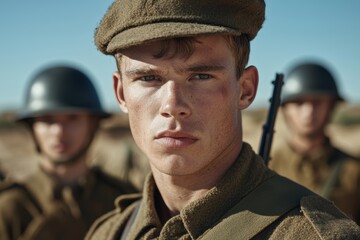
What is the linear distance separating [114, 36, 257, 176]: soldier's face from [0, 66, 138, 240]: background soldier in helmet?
11.5ft

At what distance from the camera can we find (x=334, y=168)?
7.41m

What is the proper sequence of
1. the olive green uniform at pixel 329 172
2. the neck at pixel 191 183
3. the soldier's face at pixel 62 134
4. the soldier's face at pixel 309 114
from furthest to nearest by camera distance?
the soldier's face at pixel 309 114, the olive green uniform at pixel 329 172, the soldier's face at pixel 62 134, the neck at pixel 191 183

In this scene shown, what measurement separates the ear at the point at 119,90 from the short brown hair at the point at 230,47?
0.17 metres

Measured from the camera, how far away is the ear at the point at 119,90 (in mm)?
2873

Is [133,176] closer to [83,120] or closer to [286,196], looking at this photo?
[83,120]

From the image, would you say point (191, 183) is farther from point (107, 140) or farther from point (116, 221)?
point (107, 140)

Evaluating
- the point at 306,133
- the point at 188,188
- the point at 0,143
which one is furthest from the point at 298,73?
the point at 0,143

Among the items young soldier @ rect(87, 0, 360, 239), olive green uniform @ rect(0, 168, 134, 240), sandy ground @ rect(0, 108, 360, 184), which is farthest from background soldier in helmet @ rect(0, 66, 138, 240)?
sandy ground @ rect(0, 108, 360, 184)

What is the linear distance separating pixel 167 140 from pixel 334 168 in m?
5.43

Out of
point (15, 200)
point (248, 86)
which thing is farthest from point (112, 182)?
point (248, 86)

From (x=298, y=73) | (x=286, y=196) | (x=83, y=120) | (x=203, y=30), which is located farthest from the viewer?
(x=298, y=73)

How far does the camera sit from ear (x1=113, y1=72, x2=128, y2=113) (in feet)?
9.43

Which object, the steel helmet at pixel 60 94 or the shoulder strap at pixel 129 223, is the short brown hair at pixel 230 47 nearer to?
the shoulder strap at pixel 129 223

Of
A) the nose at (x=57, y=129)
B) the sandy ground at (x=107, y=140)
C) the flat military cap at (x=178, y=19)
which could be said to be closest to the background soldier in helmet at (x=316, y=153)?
the nose at (x=57, y=129)
